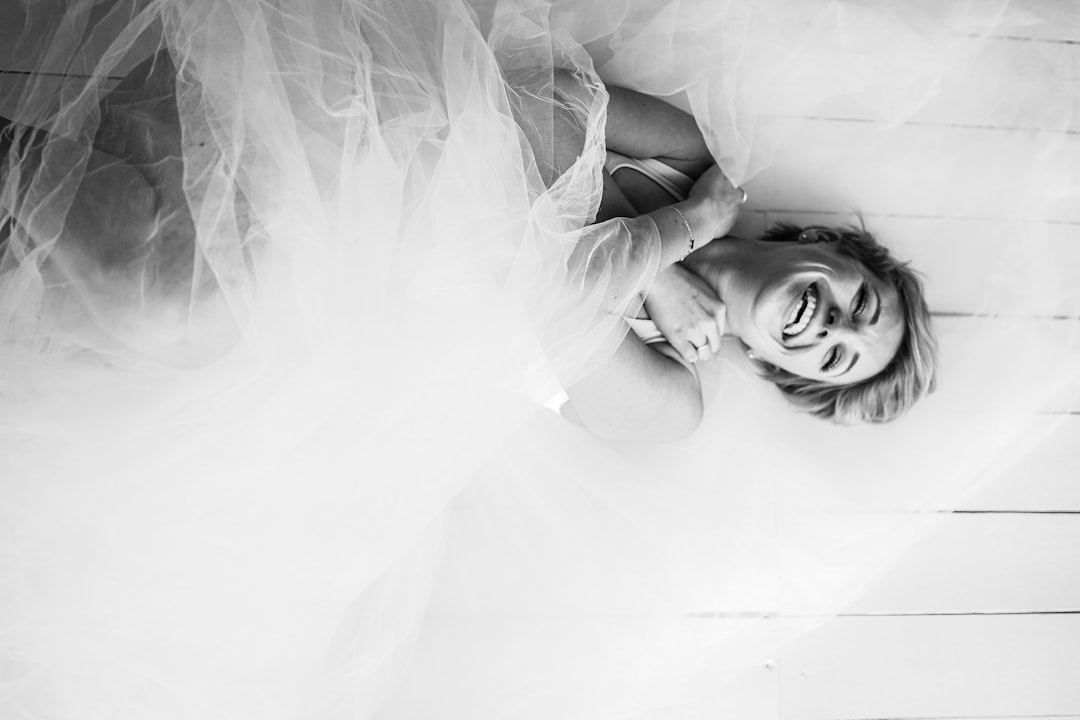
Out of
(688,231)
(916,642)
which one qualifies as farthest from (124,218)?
(916,642)

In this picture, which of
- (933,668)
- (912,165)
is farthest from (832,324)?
(933,668)

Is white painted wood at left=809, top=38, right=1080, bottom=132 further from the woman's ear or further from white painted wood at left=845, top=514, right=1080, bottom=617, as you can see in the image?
white painted wood at left=845, top=514, right=1080, bottom=617

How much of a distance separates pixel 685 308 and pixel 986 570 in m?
0.79

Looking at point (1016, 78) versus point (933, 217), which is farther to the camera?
point (933, 217)

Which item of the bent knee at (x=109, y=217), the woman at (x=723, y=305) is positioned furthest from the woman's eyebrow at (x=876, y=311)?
the bent knee at (x=109, y=217)

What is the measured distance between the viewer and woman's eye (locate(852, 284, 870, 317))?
54.5 inches

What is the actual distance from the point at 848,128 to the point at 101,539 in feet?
4.80

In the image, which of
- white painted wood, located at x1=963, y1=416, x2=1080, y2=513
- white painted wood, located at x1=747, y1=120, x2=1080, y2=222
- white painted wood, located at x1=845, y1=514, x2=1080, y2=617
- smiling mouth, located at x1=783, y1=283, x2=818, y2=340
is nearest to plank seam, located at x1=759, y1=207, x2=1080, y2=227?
white painted wood, located at x1=747, y1=120, x2=1080, y2=222

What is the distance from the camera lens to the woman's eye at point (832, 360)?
4.61 feet

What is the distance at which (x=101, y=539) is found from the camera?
1.05 meters

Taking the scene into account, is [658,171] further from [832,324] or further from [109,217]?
[109,217]

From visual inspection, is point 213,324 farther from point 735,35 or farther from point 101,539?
point 735,35

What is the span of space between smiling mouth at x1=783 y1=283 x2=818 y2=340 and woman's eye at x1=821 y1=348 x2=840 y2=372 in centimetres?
9

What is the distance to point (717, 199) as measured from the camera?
1418mm
